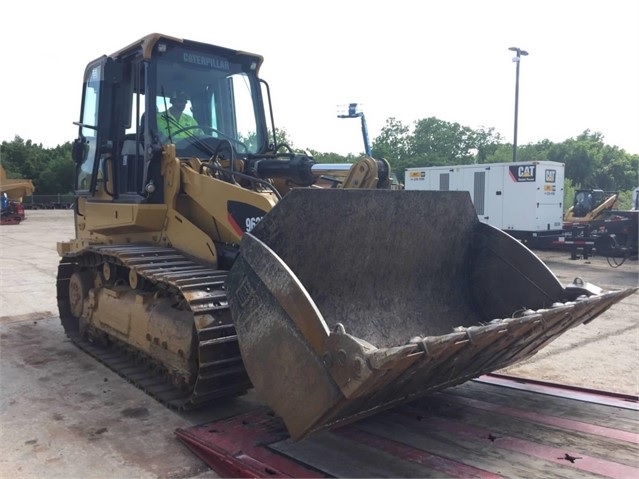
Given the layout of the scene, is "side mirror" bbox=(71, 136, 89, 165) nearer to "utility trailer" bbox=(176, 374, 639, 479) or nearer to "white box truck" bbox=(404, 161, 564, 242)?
"utility trailer" bbox=(176, 374, 639, 479)

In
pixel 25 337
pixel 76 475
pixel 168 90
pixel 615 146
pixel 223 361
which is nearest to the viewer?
pixel 76 475

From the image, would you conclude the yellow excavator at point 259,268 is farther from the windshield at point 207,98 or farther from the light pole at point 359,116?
the light pole at point 359,116

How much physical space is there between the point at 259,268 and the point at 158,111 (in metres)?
2.80

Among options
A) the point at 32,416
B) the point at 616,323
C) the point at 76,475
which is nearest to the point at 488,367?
the point at 76,475

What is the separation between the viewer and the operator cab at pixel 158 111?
5594 millimetres

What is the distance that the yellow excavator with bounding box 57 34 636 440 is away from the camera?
3.28 meters

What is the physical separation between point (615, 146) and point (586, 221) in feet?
112

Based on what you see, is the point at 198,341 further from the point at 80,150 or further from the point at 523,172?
the point at 523,172

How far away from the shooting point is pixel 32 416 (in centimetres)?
468

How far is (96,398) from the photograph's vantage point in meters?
5.11

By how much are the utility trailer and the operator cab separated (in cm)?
261

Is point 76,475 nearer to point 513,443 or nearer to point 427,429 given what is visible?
point 427,429

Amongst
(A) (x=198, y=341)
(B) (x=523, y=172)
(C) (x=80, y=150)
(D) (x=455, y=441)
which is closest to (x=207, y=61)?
(C) (x=80, y=150)

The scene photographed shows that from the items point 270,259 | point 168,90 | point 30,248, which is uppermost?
point 168,90
